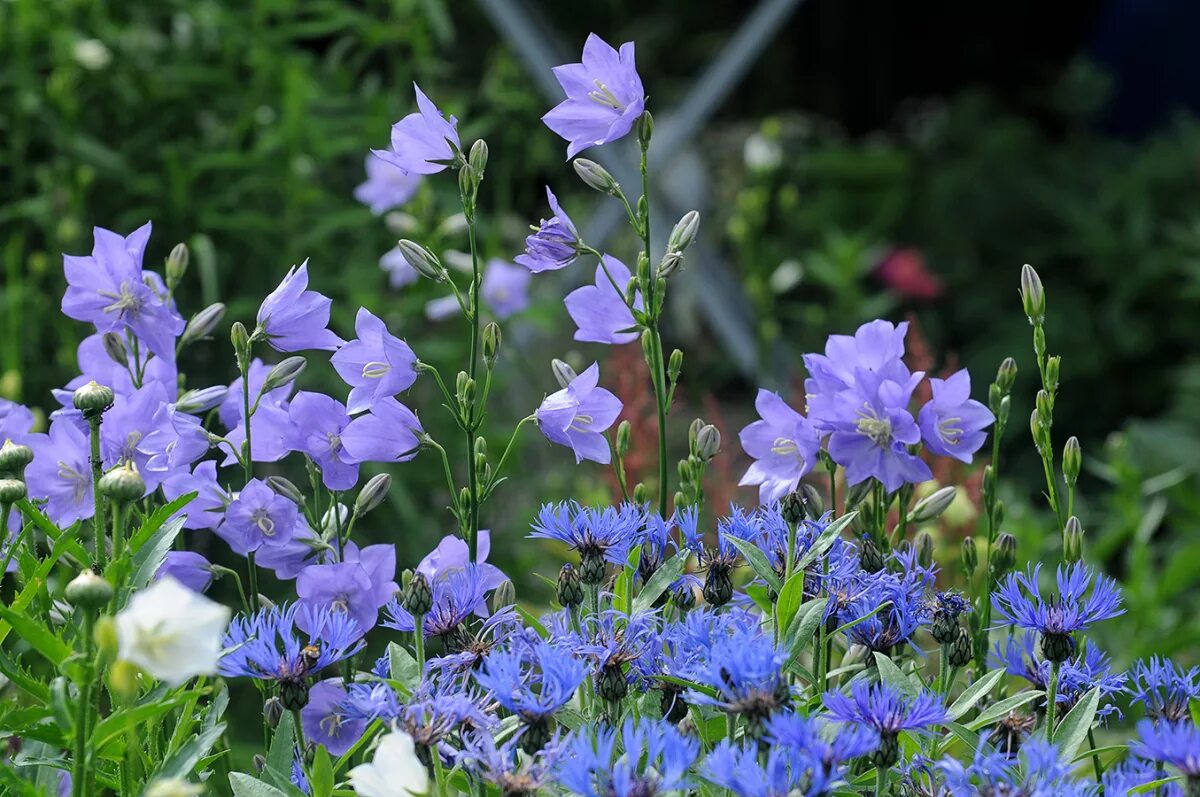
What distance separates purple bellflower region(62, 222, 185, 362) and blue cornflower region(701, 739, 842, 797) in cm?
58

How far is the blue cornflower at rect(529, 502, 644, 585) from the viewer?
2.84 ft

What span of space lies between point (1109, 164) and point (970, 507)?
117 inches

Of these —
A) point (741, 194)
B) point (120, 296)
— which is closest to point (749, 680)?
point (120, 296)

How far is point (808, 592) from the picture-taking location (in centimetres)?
92

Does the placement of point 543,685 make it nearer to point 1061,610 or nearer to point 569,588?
point 569,588

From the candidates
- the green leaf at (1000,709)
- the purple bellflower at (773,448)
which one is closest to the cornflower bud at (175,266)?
the purple bellflower at (773,448)

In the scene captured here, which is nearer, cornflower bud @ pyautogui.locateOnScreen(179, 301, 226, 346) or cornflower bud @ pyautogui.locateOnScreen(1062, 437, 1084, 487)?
cornflower bud @ pyautogui.locateOnScreen(1062, 437, 1084, 487)

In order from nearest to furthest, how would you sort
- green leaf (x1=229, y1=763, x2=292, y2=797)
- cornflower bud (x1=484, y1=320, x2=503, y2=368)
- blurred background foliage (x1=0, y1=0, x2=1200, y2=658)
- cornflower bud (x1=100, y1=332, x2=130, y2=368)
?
1. green leaf (x1=229, y1=763, x2=292, y2=797)
2. cornflower bud (x1=484, y1=320, x2=503, y2=368)
3. cornflower bud (x1=100, y1=332, x2=130, y2=368)
4. blurred background foliage (x1=0, y1=0, x2=1200, y2=658)

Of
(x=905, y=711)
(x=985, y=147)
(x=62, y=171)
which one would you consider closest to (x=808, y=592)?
(x=905, y=711)

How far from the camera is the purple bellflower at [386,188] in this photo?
6.02 ft

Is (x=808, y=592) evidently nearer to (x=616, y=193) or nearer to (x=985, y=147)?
(x=616, y=193)

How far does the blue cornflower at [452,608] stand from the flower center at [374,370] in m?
0.16

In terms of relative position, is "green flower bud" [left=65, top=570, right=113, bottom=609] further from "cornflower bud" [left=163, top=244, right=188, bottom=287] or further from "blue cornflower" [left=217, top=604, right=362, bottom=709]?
"cornflower bud" [left=163, top=244, right=188, bottom=287]

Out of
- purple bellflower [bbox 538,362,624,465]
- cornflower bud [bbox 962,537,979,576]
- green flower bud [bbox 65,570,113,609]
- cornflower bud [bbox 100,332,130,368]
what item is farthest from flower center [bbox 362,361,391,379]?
cornflower bud [bbox 962,537,979,576]
